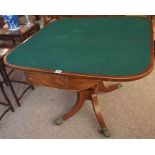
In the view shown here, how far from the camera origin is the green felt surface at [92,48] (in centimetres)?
117

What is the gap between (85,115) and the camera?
6.27 feet

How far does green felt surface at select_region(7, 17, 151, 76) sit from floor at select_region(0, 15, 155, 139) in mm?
737

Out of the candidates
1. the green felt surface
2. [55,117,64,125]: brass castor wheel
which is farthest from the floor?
the green felt surface

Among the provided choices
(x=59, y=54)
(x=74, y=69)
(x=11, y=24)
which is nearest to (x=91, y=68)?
(x=74, y=69)

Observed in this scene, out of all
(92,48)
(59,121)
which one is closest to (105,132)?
(59,121)

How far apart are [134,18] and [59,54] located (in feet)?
2.86

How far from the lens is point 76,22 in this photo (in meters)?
1.88

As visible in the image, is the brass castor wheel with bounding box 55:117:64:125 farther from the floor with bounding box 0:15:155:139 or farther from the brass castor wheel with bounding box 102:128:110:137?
the brass castor wheel with bounding box 102:128:110:137

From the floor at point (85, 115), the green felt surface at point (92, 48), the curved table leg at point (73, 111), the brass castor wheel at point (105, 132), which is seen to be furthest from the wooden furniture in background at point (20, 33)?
the brass castor wheel at point (105, 132)

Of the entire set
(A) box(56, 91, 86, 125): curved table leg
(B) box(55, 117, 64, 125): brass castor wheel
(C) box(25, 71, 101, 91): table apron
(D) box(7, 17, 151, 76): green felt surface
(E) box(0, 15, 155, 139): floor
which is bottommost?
(E) box(0, 15, 155, 139): floor

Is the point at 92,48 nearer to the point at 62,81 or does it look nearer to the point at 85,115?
the point at 62,81

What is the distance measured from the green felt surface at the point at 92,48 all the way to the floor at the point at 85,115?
74cm

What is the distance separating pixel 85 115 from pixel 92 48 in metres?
0.77

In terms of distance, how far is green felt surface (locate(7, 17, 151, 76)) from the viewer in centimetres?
117
